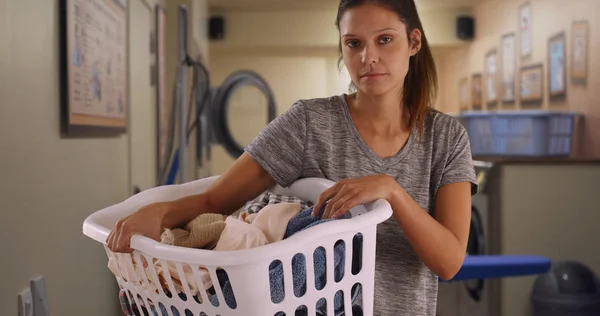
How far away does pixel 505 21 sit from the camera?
18.8ft

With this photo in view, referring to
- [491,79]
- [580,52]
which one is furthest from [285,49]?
[580,52]

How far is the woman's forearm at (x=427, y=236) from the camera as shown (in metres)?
0.98

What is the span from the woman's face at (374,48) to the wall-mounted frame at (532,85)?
12.6 feet

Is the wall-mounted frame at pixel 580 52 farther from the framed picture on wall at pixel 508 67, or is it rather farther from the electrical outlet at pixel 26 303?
the electrical outlet at pixel 26 303

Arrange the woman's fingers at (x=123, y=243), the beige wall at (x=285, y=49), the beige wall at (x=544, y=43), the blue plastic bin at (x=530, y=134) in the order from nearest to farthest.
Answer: the woman's fingers at (x=123, y=243) → the blue plastic bin at (x=530, y=134) → the beige wall at (x=544, y=43) → the beige wall at (x=285, y=49)

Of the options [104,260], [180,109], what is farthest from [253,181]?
[180,109]

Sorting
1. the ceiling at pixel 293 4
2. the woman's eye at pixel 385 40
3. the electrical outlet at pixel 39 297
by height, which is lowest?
the electrical outlet at pixel 39 297

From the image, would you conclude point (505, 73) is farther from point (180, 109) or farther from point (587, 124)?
point (180, 109)

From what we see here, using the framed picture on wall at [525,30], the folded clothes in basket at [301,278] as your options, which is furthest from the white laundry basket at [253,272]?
the framed picture on wall at [525,30]

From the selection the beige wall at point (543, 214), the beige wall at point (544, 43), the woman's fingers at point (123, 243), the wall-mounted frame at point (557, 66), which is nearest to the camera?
the woman's fingers at point (123, 243)

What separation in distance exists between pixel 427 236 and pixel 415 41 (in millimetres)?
395

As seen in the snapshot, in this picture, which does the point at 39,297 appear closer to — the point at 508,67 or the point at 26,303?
the point at 26,303

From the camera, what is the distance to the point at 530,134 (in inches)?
143

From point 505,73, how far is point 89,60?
4.22 meters
